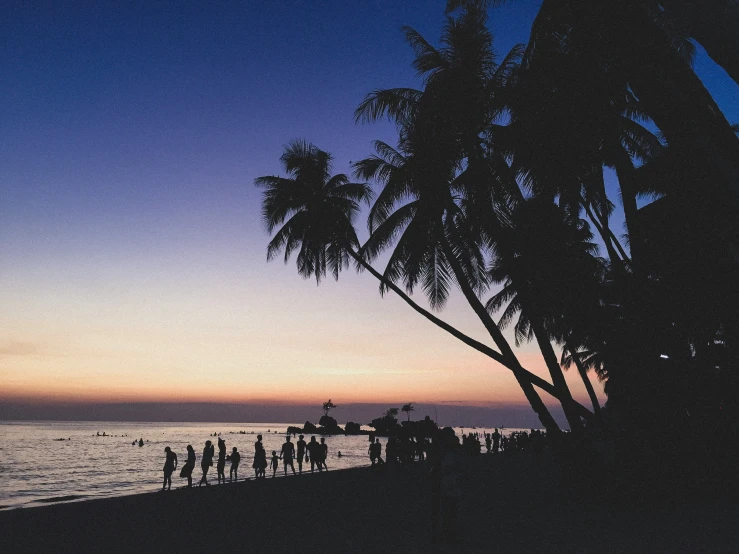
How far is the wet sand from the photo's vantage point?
7898mm

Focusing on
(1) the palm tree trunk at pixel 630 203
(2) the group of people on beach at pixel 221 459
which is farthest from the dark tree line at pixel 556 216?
(2) the group of people on beach at pixel 221 459

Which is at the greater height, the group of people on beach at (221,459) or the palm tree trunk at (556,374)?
the palm tree trunk at (556,374)

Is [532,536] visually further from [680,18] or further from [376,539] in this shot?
[680,18]

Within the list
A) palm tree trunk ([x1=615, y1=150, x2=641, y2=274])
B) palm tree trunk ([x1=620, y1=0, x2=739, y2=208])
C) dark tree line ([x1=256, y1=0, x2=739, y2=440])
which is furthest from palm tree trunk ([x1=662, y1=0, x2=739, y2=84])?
palm tree trunk ([x1=615, y1=150, x2=641, y2=274])

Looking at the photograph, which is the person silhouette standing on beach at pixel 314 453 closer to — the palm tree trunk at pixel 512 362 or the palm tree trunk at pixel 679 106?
the palm tree trunk at pixel 512 362

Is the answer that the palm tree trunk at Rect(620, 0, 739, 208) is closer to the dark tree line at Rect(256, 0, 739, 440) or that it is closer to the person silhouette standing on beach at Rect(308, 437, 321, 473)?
the dark tree line at Rect(256, 0, 739, 440)

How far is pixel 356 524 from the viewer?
9.88 m

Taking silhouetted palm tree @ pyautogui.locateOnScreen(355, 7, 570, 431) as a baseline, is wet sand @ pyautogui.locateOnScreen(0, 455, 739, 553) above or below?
below

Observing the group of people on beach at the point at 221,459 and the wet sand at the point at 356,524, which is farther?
the group of people on beach at the point at 221,459

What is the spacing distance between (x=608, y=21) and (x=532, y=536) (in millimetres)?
7927

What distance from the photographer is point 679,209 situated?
569 inches

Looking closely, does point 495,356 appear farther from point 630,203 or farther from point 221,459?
point 221,459

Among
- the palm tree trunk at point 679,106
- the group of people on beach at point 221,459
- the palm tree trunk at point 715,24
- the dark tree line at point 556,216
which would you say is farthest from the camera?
the group of people on beach at point 221,459

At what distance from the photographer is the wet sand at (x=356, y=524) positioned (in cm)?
790
